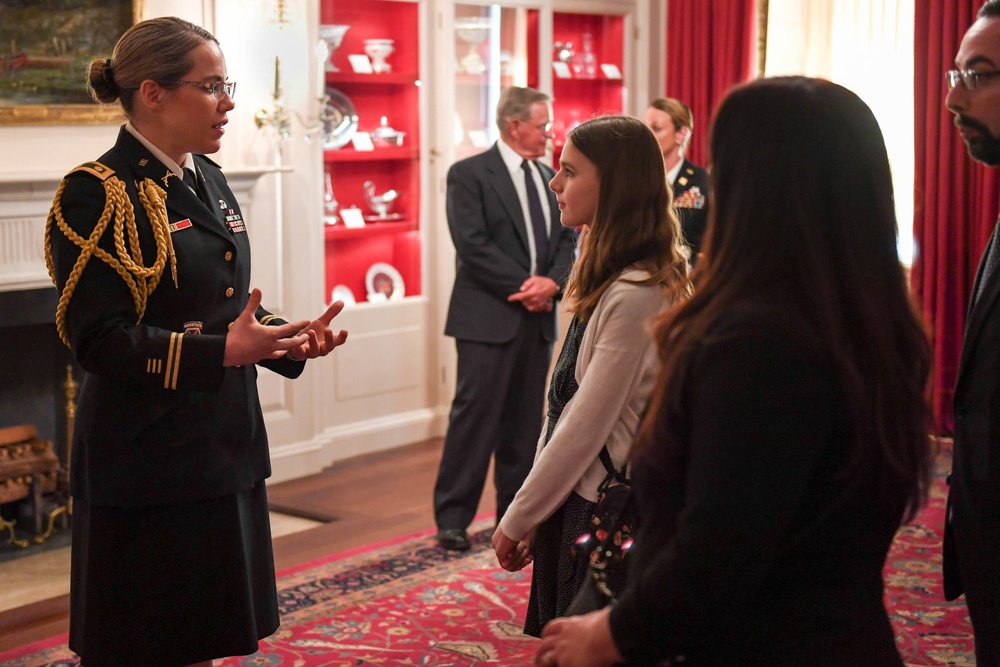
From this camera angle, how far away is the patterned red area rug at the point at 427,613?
3.15 metres

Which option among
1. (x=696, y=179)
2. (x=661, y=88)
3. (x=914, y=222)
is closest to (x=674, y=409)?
(x=696, y=179)

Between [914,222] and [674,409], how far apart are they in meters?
4.96

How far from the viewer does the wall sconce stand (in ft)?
16.1

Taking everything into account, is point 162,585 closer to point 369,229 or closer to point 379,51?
point 369,229

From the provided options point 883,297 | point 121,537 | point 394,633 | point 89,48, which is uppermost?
point 89,48

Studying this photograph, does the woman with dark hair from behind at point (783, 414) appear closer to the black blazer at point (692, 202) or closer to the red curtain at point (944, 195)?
the black blazer at point (692, 202)

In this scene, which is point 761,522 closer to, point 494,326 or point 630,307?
point 630,307

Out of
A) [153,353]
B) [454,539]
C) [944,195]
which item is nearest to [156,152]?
[153,353]

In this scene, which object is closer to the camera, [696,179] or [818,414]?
[818,414]

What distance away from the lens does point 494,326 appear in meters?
4.09

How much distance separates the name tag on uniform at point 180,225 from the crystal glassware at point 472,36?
397 cm

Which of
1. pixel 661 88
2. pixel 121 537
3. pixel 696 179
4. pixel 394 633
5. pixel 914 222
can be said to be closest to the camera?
pixel 121 537

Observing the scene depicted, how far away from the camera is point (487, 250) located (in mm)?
4066

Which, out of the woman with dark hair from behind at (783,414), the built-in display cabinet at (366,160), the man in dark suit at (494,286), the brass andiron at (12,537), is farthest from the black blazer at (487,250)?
the woman with dark hair from behind at (783,414)
